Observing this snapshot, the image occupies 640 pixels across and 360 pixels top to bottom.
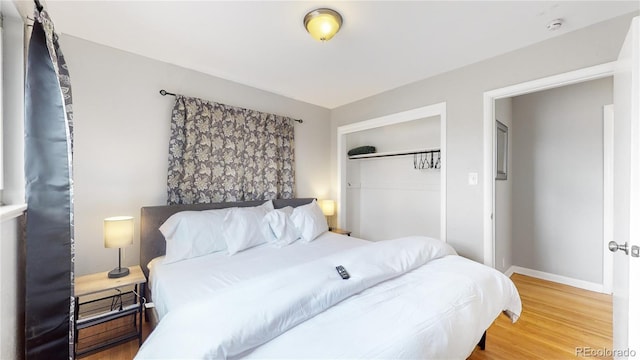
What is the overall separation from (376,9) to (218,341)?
210cm

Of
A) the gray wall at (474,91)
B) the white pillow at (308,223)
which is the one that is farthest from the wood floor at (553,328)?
the white pillow at (308,223)

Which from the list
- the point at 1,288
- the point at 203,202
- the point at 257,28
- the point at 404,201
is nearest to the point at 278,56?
the point at 257,28

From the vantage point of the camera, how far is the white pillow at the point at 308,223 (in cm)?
272

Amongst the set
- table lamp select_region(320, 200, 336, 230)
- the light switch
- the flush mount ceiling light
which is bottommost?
table lamp select_region(320, 200, 336, 230)

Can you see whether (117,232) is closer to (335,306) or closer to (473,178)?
(335,306)

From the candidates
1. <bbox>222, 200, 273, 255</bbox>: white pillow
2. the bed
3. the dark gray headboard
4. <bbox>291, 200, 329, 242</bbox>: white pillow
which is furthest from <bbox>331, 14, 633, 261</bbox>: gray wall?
the dark gray headboard

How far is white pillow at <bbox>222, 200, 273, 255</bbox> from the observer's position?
229 centimetres

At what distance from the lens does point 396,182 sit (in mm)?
4082

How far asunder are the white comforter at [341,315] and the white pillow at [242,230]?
3.52ft

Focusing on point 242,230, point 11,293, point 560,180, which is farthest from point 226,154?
point 560,180

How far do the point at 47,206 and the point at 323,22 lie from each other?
6.32 ft

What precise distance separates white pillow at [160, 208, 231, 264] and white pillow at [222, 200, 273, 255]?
69 mm

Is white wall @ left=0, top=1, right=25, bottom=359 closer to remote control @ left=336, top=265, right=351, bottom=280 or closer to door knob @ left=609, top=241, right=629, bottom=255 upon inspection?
remote control @ left=336, top=265, right=351, bottom=280

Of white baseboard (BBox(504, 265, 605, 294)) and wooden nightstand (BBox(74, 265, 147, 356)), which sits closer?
wooden nightstand (BBox(74, 265, 147, 356))
